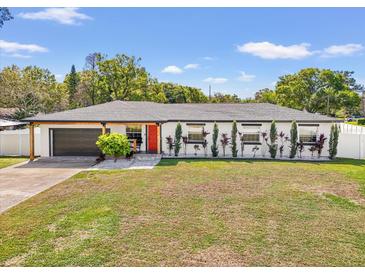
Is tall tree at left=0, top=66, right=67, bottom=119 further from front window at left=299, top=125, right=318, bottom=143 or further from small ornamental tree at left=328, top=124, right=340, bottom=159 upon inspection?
small ornamental tree at left=328, top=124, right=340, bottom=159

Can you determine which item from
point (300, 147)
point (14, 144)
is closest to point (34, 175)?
point (14, 144)

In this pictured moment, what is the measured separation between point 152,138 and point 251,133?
6.38m

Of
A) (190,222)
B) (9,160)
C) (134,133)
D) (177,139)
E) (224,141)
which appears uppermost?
(134,133)

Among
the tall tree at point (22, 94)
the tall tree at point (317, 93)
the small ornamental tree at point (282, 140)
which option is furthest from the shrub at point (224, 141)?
the tall tree at point (317, 93)

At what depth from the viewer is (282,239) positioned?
634cm

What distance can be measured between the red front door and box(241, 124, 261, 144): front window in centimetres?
562

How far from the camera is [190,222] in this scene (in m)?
7.38

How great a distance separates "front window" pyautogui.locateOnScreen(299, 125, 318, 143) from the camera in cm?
1934

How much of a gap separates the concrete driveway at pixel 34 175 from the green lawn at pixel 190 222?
65 cm

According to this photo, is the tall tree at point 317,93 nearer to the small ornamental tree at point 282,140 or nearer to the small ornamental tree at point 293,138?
the small ornamental tree at point 282,140

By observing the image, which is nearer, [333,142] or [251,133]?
[333,142]

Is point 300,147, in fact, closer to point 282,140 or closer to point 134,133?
point 282,140

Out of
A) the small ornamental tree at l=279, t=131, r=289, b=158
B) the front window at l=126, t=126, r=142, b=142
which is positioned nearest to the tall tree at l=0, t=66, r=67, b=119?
the front window at l=126, t=126, r=142, b=142

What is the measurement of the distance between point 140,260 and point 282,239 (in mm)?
2932
